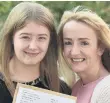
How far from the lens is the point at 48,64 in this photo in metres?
2.82

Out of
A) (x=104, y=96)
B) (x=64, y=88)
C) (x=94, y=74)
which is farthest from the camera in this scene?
(x=64, y=88)

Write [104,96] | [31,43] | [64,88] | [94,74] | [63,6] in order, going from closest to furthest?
[104,96], [31,43], [94,74], [64,88], [63,6]

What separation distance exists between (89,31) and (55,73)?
1.42ft

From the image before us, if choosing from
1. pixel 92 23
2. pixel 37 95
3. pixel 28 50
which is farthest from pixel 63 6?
pixel 37 95

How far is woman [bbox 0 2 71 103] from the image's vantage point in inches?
101

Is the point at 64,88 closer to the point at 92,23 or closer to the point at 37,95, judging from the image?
the point at 37,95

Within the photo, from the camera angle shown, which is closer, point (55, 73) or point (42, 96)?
point (42, 96)

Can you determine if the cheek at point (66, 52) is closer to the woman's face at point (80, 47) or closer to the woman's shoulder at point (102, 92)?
the woman's face at point (80, 47)

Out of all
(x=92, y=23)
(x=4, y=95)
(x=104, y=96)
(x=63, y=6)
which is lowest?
(x=4, y=95)

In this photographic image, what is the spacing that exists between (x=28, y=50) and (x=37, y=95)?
32 centimetres

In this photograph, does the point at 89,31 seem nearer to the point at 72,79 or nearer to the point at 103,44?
the point at 103,44

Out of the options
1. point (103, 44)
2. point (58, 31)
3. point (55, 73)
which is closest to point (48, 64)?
point (55, 73)

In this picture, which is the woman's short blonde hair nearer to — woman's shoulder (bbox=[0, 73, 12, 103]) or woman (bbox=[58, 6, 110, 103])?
woman (bbox=[58, 6, 110, 103])

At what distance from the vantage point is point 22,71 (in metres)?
2.72
